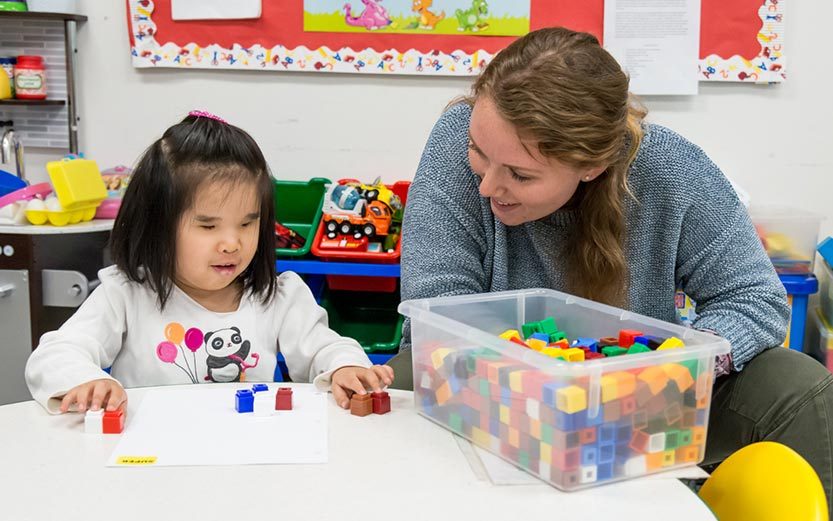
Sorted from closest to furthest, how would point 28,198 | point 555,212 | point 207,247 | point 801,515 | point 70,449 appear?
point 801,515 → point 70,449 → point 207,247 → point 555,212 → point 28,198

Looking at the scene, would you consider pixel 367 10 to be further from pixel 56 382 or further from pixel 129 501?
pixel 129 501

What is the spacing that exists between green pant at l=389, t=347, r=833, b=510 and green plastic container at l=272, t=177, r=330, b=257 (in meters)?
1.03

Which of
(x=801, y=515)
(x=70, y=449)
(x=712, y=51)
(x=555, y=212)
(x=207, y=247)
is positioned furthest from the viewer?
(x=712, y=51)

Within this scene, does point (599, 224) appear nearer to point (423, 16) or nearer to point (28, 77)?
point (423, 16)

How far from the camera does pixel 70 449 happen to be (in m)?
0.85

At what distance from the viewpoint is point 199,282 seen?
1278mm

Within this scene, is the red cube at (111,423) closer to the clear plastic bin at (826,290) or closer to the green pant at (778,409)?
the green pant at (778,409)

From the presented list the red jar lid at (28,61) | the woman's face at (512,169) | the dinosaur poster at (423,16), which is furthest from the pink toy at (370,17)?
the woman's face at (512,169)

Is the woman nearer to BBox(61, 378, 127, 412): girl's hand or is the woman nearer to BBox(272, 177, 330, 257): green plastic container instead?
BBox(61, 378, 127, 412): girl's hand

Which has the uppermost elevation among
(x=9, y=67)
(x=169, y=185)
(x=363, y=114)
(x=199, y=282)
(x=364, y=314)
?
(x=9, y=67)

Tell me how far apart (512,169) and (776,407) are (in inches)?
18.5

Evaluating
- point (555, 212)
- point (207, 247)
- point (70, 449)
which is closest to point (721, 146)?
point (555, 212)

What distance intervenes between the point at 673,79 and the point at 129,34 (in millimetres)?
1450

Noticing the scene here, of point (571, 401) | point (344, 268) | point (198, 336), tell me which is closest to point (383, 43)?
point (344, 268)
